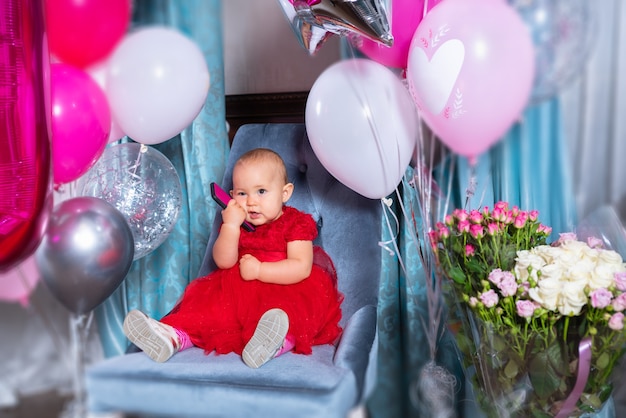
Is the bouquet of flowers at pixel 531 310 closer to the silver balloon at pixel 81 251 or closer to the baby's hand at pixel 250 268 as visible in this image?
the baby's hand at pixel 250 268

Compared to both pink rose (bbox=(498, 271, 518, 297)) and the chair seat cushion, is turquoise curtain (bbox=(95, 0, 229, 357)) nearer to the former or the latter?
the chair seat cushion

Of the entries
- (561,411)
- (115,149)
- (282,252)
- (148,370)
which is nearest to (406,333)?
(282,252)

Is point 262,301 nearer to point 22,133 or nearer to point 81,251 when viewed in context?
point 81,251

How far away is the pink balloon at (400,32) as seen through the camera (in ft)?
4.19

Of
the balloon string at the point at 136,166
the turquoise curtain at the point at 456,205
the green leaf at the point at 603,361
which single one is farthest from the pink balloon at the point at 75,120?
the green leaf at the point at 603,361

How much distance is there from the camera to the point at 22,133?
1164 millimetres

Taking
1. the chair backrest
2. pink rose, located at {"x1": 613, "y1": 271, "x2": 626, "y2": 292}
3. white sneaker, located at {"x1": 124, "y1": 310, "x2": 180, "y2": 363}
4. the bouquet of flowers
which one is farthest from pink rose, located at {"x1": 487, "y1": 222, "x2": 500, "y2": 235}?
white sneaker, located at {"x1": 124, "y1": 310, "x2": 180, "y2": 363}

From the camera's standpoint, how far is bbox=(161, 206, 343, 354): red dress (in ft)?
4.25

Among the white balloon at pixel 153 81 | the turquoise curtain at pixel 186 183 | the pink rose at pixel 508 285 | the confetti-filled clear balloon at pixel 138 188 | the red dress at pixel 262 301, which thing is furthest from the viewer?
the turquoise curtain at pixel 186 183

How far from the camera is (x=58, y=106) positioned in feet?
4.28

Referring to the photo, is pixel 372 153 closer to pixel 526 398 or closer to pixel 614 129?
pixel 614 129

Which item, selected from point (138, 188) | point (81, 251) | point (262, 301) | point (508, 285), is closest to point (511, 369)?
point (508, 285)

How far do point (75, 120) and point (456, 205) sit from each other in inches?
35.1

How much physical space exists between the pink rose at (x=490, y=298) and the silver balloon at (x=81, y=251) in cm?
71
